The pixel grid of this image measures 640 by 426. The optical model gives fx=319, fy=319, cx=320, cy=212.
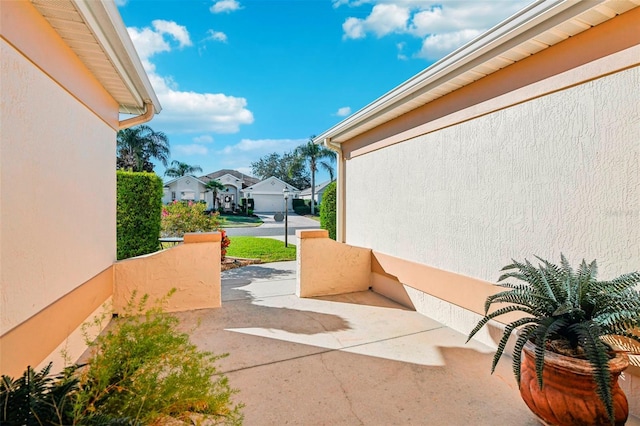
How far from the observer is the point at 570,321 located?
262cm

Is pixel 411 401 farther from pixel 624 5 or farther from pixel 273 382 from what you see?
pixel 624 5

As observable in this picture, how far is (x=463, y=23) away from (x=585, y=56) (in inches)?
105

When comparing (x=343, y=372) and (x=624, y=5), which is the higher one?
(x=624, y=5)

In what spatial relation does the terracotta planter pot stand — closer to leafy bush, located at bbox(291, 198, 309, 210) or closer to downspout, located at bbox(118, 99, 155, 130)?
downspout, located at bbox(118, 99, 155, 130)

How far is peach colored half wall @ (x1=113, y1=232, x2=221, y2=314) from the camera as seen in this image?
5441 millimetres

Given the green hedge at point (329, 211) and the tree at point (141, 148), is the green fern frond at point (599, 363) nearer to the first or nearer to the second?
the green hedge at point (329, 211)

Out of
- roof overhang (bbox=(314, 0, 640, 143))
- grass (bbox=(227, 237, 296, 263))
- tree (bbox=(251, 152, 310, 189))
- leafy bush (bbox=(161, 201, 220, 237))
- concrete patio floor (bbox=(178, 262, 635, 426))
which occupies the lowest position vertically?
concrete patio floor (bbox=(178, 262, 635, 426))

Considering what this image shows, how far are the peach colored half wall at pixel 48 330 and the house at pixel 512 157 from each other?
386cm

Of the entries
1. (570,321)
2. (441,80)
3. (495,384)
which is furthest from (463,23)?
(495,384)

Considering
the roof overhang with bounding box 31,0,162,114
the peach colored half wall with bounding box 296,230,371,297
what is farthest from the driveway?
the roof overhang with bounding box 31,0,162,114

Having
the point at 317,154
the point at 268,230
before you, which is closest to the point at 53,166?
the point at 268,230

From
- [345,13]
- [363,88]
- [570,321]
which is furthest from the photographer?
[363,88]

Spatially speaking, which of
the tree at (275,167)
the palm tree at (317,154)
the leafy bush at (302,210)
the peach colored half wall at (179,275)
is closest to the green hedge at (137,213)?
the peach colored half wall at (179,275)

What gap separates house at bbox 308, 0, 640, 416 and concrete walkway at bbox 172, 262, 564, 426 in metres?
0.80
